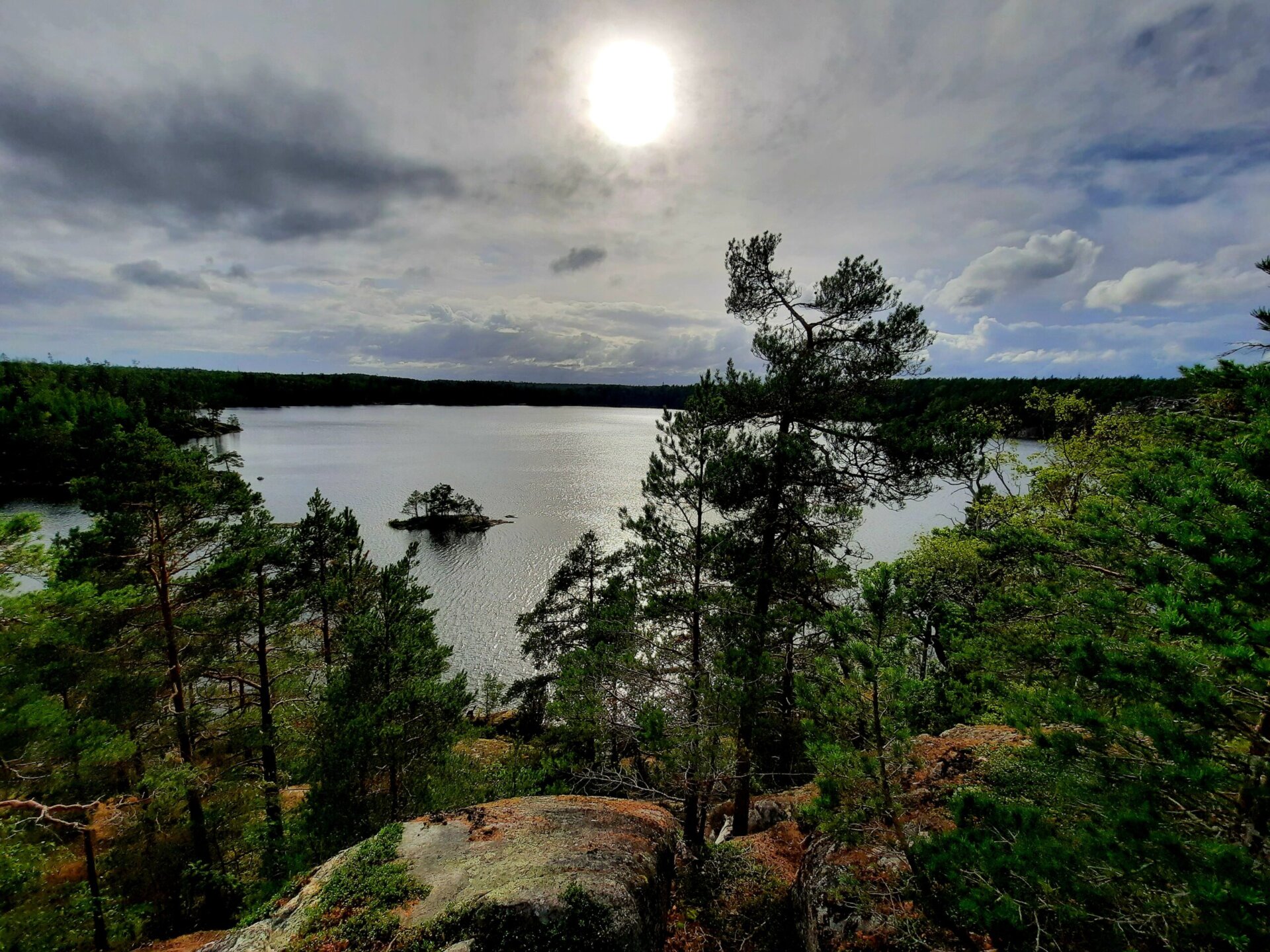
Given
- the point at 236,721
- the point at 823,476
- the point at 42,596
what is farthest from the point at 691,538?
the point at 236,721

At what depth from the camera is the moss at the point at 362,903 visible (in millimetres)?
5508

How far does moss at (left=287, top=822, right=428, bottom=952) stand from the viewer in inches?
217

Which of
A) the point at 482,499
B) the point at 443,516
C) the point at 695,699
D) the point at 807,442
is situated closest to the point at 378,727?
the point at 695,699

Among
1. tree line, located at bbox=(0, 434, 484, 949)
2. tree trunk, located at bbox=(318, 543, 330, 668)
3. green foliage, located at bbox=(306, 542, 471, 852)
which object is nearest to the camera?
tree line, located at bbox=(0, 434, 484, 949)

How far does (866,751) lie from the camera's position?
17.2ft

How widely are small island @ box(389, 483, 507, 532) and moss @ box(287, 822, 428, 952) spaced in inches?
1727

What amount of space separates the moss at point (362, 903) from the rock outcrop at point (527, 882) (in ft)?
0.33

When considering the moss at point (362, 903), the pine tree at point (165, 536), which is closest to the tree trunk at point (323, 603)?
the pine tree at point (165, 536)

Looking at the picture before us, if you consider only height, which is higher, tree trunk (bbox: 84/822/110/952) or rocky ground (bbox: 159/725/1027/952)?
rocky ground (bbox: 159/725/1027/952)

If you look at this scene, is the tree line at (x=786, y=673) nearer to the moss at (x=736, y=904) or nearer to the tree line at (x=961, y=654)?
the tree line at (x=961, y=654)

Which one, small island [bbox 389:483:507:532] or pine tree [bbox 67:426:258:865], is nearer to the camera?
A: pine tree [bbox 67:426:258:865]

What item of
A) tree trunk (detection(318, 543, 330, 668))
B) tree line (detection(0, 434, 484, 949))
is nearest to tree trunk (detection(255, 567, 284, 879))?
tree line (detection(0, 434, 484, 949))

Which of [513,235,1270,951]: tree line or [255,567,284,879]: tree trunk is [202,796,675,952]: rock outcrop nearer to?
[513,235,1270,951]: tree line

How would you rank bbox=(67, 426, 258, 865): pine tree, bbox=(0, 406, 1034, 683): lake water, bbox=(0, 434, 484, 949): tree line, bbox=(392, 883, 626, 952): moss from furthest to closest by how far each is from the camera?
bbox=(0, 406, 1034, 683): lake water < bbox=(67, 426, 258, 865): pine tree < bbox=(0, 434, 484, 949): tree line < bbox=(392, 883, 626, 952): moss
